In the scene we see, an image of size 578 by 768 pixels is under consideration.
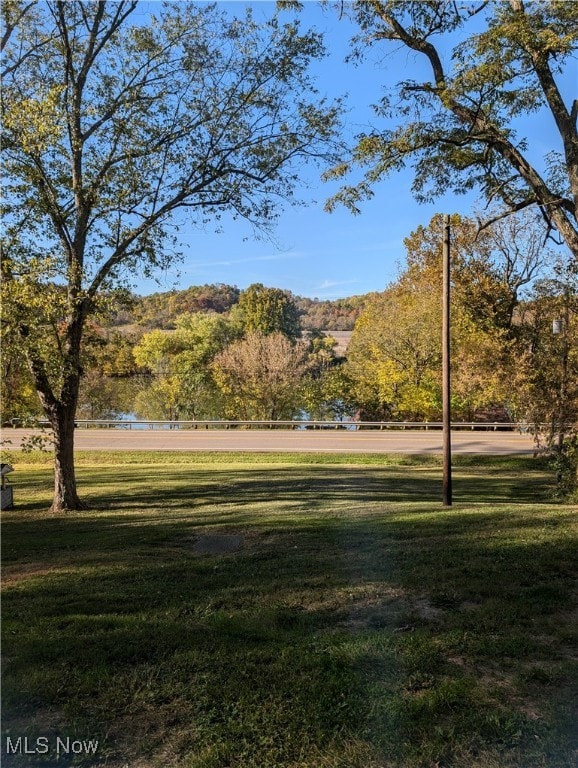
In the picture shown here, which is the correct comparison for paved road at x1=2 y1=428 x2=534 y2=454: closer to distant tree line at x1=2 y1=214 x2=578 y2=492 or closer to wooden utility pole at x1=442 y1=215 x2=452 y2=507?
distant tree line at x1=2 y1=214 x2=578 y2=492

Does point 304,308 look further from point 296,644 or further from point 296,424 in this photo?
point 296,644

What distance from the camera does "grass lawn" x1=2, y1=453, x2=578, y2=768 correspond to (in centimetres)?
277

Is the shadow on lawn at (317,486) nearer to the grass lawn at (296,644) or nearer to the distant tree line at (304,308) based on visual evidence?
the grass lawn at (296,644)

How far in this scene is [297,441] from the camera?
2683 cm

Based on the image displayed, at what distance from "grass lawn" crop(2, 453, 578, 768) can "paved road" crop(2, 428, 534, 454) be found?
1626cm

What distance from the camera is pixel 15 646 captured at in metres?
3.84

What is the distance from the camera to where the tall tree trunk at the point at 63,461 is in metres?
10.8

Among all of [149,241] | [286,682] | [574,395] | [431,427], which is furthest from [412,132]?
[431,427]

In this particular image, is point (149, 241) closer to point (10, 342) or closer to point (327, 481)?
point (10, 342)

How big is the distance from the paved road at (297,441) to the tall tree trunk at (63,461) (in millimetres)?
13677

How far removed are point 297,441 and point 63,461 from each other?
659 inches
